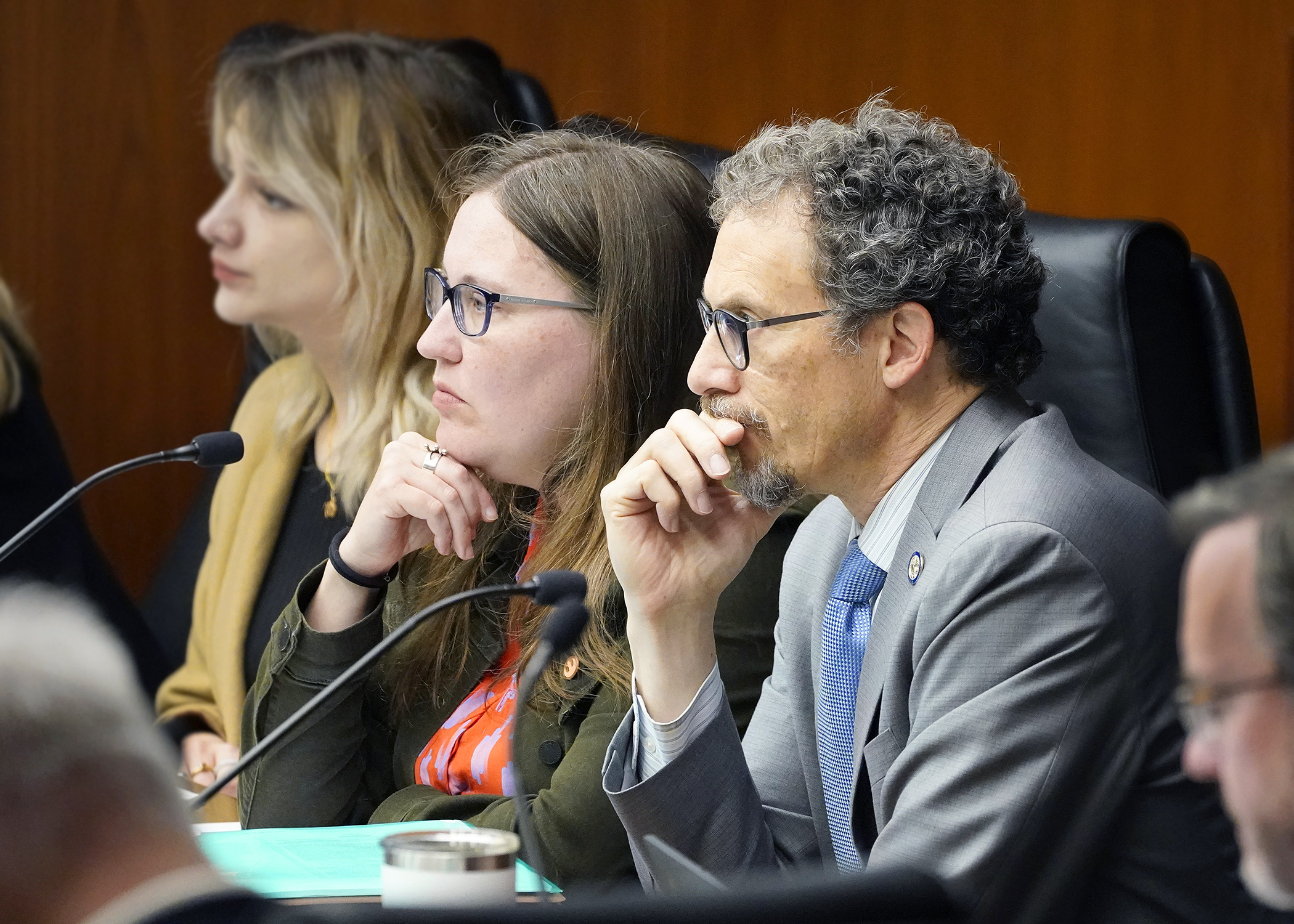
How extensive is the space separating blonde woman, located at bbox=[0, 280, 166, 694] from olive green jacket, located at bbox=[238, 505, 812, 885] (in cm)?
88

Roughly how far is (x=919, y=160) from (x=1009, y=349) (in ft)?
0.67

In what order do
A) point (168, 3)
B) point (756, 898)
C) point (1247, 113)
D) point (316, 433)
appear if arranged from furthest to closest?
point (168, 3) → point (316, 433) → point (1247, 113) → point (756, 898)

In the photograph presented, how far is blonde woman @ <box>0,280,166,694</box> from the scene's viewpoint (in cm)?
265

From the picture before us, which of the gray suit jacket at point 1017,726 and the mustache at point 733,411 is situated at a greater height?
the mustache at point 733,411

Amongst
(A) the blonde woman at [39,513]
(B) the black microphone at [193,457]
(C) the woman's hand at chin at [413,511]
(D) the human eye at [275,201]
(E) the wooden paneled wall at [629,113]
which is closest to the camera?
(B) the black microphone at [193,457]

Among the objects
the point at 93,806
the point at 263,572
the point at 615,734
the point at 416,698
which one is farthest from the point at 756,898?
the point at 263,572

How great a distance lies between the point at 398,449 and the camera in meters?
1.88

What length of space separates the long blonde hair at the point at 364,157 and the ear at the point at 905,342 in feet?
3.16

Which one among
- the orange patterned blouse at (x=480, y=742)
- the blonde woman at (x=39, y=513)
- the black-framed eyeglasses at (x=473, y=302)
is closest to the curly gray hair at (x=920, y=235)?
the black-framed eyeglasses at (x=473, y=302)

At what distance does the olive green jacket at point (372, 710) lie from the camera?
1712mm

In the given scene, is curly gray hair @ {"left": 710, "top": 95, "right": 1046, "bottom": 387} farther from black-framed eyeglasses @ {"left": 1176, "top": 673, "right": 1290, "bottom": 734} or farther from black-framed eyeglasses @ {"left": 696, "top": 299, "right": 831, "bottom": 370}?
black-framed eyeglasses @ {"left": 1176, "top": 673, "right": 1290, "bottom": 734}

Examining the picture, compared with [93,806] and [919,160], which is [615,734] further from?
[93,806]

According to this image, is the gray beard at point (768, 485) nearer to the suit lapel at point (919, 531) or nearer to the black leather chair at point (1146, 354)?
the suit lapel at point (919, 531)

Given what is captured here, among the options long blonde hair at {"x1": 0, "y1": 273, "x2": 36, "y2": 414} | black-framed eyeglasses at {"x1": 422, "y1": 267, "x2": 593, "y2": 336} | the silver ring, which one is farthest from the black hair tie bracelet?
long blonde hair at {"x1": 0, "y1": 273, "x2": 36, "y2": 414}
